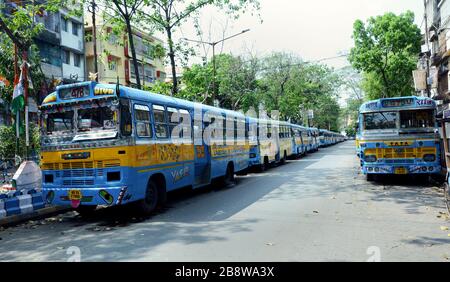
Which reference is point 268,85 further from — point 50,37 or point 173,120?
point 173,120

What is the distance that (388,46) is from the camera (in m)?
29.0

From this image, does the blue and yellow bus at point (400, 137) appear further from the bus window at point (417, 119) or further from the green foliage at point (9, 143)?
the green foliage at point (9, 143)

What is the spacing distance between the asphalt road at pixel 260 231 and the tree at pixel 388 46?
66.2 ft

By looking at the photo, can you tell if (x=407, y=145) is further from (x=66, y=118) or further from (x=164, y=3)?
(x=164, y=3)

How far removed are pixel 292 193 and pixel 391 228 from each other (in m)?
4.52

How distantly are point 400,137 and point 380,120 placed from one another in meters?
1.03

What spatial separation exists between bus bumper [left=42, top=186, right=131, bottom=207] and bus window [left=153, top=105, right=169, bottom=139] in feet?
6.42

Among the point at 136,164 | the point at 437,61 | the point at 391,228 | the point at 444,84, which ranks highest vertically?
the point at 437,61

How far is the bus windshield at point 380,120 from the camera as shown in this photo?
1255cm

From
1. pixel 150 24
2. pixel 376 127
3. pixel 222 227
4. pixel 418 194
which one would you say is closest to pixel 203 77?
pixel 150 24

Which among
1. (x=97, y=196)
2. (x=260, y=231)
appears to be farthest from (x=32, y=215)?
(x=260, y=231)

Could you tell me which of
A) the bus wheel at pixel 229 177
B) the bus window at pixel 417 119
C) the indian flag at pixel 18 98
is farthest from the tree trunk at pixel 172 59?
the bus window at pixel 417 119

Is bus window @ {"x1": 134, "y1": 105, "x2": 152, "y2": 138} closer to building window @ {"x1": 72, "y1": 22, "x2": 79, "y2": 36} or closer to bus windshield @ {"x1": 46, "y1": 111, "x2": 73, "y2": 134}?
bus windshield @ {"x1": 46, "y1": 111, "x2": 73, "y2": 134}

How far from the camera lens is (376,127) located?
12.7 meters
